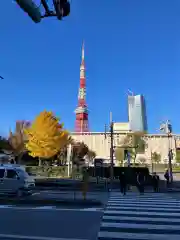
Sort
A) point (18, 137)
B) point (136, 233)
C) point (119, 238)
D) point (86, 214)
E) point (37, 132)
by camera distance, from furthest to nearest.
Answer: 1. point (18, 137)
2. point (37, 132)
3. point (86, 214)
4. point (136, 233)
5. point (119, 238)

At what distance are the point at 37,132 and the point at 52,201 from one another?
37.6 metres

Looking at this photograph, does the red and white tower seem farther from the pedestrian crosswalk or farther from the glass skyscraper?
the pedestrian crosswalk

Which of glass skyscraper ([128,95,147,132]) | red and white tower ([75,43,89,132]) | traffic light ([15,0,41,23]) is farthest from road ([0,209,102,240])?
glass skyscraper ([128,95,147,132])

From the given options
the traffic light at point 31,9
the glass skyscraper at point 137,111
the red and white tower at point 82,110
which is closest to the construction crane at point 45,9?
the traffic light at point 31,9

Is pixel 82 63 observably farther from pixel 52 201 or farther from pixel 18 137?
pixel 52 201

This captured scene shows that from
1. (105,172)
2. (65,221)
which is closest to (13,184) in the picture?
(65,221)

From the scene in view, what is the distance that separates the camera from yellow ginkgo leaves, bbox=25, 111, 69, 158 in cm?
5053

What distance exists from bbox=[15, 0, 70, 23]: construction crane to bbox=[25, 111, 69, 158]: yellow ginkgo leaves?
43715 millimetres

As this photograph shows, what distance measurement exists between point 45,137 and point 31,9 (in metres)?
44.5

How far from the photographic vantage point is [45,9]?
750cm

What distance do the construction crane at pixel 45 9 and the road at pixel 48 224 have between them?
4.92 metres

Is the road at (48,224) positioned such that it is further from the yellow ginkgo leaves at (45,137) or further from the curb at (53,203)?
the yellow ginkgo leaves at (45,137)

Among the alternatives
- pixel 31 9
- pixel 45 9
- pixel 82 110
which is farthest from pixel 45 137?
pixel 82 110

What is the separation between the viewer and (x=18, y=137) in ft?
207
